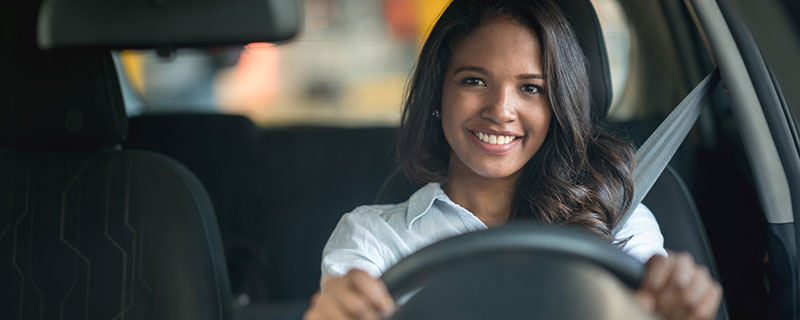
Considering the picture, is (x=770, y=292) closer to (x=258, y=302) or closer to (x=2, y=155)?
(x=258, y=302)

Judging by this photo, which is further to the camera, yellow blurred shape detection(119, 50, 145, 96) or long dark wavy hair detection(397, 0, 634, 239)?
yellow blurred shape detection(119, 50, 145, 96)

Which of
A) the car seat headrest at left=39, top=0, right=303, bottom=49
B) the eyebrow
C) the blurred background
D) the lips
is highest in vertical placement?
the car seat headrest at left=39, top=0, right=303, bottom=49

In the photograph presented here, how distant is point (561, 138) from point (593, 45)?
5.9 inches

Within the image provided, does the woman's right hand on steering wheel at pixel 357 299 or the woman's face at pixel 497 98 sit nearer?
the woman's right hand on steering wheel at pixel 357 299

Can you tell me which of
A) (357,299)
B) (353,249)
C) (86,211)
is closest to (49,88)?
(86,211)

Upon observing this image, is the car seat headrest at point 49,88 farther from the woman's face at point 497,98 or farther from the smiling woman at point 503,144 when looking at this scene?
the woman's face at point 497,98

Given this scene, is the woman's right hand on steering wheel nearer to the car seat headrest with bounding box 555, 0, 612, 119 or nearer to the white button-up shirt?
the white button-up shirt

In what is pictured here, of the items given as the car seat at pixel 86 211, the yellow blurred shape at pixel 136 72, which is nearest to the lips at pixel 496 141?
the car seat at pixel 86 211

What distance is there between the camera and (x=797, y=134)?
1080 mm

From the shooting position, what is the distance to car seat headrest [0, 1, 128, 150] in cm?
137

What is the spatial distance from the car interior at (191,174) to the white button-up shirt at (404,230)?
0.13 ft

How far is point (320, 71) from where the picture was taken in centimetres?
472

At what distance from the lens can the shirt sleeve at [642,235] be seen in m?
1.11

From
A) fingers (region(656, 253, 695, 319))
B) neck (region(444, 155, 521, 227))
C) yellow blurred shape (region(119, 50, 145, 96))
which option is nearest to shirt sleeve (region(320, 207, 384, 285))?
neck (region(444, 155, 521, 227))
